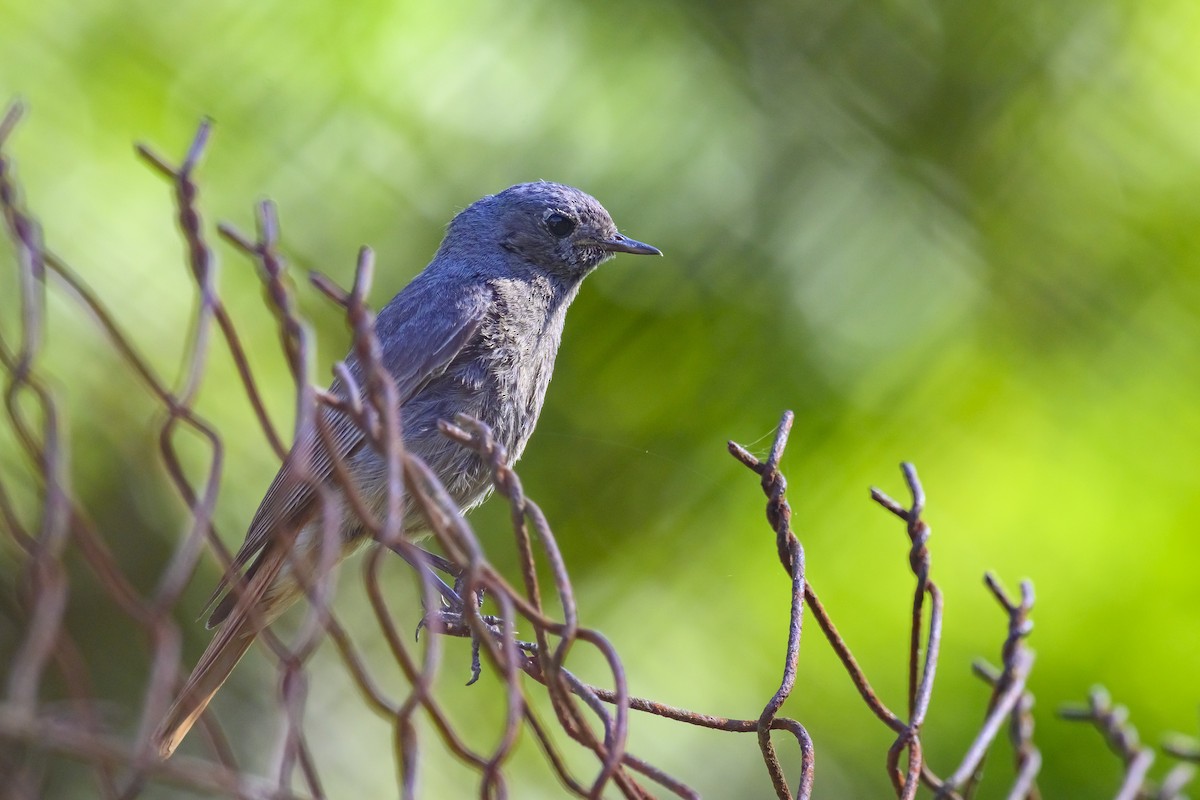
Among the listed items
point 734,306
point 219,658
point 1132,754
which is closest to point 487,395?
point 734,306

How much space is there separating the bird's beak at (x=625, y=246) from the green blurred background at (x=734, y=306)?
0.12 metres

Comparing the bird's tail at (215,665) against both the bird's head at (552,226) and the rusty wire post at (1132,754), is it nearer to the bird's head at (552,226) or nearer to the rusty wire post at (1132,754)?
the bird's head at (552,226)

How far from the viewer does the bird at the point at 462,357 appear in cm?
339

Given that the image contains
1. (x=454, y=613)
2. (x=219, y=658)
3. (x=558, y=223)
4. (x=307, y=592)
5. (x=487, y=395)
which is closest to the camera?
(x=307, y=592)

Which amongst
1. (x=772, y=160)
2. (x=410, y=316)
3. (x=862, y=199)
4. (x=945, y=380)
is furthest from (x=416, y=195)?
(x=945, y=380)

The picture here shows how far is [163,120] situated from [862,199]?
214 cm

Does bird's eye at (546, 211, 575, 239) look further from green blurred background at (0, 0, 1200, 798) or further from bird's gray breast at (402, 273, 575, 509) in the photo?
bird's gray breast at (402, 273, 575, 509)

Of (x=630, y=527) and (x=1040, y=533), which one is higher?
(x=1040, y=533)

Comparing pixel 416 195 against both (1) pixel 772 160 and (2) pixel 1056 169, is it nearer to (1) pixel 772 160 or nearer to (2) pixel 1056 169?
(1) pixel 772 160

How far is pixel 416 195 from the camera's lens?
3709 mm

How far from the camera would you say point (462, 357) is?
3691 mm

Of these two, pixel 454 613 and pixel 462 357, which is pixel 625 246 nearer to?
pixel 462 357

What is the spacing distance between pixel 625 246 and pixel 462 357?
638 mm

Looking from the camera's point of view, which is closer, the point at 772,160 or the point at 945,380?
the point at 945,380
